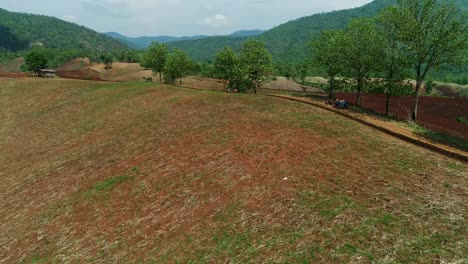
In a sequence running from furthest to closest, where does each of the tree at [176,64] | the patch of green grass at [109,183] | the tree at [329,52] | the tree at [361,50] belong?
the tree at [176,64] < the tree at [329,52] < the tree at [361,50] < the patch of green grass at [109,183]

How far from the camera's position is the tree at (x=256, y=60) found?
65.9 metres

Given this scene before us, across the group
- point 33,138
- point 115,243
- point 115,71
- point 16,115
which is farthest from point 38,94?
point 115,71

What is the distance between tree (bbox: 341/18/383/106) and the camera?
4731 cm

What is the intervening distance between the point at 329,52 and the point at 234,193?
134ft

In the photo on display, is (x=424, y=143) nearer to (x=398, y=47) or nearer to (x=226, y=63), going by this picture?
(x=398, y=47)

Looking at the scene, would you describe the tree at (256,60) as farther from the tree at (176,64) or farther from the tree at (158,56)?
the tree at (158,56)

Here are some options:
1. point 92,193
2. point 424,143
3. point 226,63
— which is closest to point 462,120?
point 424,143

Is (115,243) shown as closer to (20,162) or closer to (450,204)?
(450,204)

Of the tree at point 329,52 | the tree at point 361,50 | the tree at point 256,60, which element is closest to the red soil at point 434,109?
the tree at point 361,50

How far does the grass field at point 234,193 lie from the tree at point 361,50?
54.5 ft

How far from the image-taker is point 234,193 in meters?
21.9

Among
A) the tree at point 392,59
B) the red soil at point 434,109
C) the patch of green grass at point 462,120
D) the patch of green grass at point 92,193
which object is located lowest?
the patch of green grass at point 92,193

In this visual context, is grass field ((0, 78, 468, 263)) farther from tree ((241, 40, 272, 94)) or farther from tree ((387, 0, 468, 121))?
tree ((241, 40, 272, 94))

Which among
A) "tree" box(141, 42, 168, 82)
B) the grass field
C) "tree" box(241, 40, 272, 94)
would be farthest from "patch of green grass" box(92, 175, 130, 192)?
"tree" box(141, 42, 168, 82)
